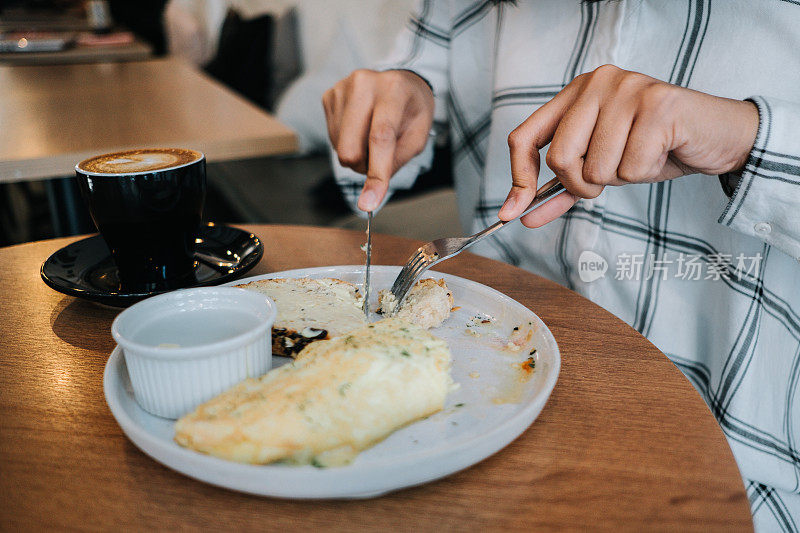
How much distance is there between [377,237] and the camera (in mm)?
1049

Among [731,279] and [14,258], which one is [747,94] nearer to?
[731,279]

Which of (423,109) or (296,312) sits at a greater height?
(423,109)

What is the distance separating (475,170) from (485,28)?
30cm

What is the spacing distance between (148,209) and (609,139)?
56 centimetres

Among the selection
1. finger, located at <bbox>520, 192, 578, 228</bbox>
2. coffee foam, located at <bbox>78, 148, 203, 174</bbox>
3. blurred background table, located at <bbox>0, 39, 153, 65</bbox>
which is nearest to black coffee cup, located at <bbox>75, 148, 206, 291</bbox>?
coffee foam, located at <bbox>78, 148, 203, 174</bbox>

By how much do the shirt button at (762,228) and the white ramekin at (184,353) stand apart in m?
0.62

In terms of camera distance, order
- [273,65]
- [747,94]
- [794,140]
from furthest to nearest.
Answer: [273,65], [747,94], [794,140]

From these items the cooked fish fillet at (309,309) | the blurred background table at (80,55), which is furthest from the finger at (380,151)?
the blurred background table at (80,55)

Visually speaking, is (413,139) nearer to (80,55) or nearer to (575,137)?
(575,137)

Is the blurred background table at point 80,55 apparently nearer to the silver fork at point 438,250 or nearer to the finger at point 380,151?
the finger at point 380,151

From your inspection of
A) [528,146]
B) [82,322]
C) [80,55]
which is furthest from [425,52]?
[80,55]

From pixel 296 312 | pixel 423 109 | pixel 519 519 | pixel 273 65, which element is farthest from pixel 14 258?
pixel 273 65

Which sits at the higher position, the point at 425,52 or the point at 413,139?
the point at 425,52

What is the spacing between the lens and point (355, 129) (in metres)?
0.92
